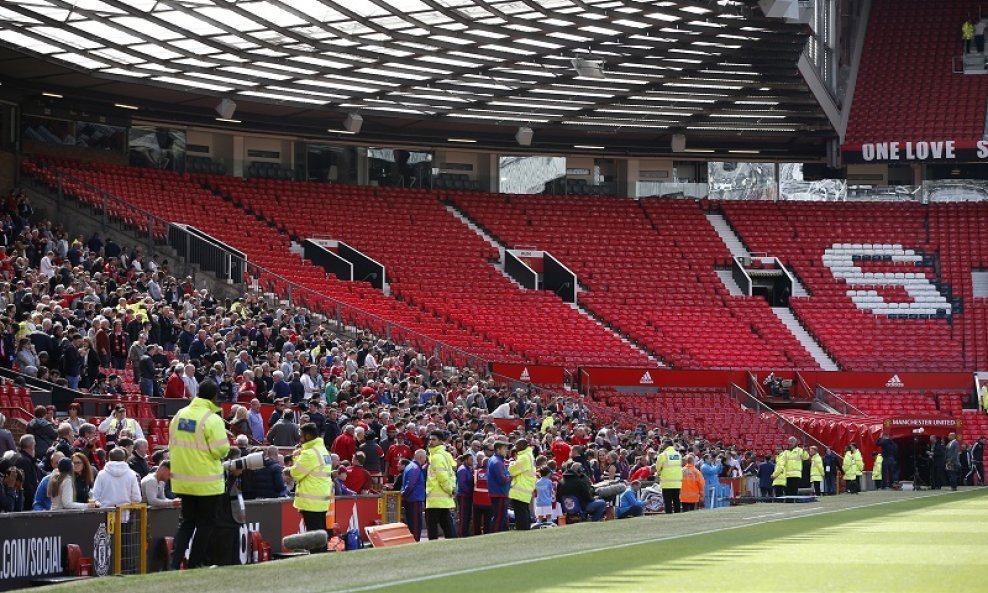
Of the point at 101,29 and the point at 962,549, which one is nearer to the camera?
the point at 962,549

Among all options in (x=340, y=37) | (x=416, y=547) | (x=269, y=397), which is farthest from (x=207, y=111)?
(x=416, y=547)

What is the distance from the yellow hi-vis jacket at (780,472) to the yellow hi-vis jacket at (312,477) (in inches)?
714

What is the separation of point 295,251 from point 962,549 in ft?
101

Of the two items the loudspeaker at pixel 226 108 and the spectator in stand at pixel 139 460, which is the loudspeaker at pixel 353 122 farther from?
the spectator in stand at pixel 139 460

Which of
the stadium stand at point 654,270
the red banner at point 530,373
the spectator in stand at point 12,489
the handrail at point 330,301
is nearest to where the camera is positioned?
the spectator in stand at point 12,489

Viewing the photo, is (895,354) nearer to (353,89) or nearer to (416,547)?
(353,89)

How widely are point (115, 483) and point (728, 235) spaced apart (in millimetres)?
39889

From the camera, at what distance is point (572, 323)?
43906 millimetres

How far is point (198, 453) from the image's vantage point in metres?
12.4

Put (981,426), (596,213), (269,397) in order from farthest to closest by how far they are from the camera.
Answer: (596,213) → (981,426) → (269,397)

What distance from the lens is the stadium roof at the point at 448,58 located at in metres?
33.8

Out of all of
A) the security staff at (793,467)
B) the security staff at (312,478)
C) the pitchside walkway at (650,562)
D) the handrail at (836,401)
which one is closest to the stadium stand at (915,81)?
the handrail at (836,401)

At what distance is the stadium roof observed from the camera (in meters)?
33.8

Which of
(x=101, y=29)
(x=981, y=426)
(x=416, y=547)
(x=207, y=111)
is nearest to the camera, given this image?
(x=416, y=547)
